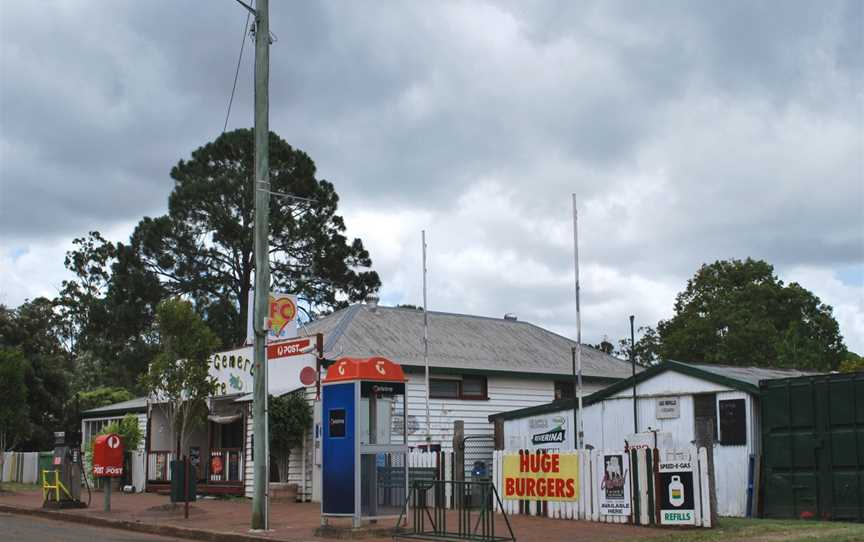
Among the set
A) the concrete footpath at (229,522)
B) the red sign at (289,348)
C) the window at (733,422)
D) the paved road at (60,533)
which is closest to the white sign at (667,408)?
the window at (733,422)

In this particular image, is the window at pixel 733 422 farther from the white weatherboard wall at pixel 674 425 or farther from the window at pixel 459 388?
the window at pixel 459 388

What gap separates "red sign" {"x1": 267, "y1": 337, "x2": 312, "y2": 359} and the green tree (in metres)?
37.6

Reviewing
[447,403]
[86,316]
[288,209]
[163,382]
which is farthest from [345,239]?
[163,382]

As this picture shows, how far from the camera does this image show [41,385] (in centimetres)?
4378

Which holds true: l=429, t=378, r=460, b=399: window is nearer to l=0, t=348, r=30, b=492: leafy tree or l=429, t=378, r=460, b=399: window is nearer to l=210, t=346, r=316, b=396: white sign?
l=210, t=346, r=316, b=396: white sign

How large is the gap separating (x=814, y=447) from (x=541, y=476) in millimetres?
5190

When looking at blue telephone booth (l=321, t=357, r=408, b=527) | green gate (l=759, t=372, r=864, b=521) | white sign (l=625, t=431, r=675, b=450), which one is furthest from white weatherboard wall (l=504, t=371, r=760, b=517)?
blue telephone booth (l=321, t=357, r=408, b=527)

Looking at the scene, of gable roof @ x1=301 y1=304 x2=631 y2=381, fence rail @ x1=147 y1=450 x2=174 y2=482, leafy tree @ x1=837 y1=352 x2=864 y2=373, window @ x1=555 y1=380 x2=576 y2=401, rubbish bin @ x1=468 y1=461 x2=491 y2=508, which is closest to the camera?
rubbish bin @ x1=468 y1=461 x2=491 y2=508

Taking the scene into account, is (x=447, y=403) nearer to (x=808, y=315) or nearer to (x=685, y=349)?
(x=685, y=349)

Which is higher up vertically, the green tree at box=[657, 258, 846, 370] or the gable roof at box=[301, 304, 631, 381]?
the green tree at box=[657, 258, 846, 370]

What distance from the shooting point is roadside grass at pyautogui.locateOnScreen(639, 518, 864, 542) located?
46.3 ft

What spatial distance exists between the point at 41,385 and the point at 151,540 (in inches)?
1172

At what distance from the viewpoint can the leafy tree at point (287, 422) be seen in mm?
24594

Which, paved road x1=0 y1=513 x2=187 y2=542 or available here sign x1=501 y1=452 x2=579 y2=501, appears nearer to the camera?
paved road x1=0 y1=513 x2=187 y2=542
